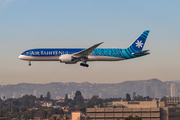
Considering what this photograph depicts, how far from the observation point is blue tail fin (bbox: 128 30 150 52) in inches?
3618

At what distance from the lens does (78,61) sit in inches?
3435

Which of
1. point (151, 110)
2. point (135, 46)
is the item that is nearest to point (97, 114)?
point (151, 110)

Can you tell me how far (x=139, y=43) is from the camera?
309 feet

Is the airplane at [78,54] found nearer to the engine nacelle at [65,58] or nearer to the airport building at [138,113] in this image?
the engine nacelle at [65,58]

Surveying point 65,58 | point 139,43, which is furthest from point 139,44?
point 65,58

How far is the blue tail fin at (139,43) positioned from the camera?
9189cm

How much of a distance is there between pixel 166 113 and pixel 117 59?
55.0 meters

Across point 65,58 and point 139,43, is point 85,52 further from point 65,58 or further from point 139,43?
point 139,43

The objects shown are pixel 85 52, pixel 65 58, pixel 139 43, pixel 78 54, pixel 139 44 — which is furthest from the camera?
pixel 139 43

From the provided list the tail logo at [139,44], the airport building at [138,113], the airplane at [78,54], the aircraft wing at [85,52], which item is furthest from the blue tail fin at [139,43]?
the airport building at [138,113]

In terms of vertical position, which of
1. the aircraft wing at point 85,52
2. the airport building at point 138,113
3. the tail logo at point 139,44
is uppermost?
the tail logo at point 139,44

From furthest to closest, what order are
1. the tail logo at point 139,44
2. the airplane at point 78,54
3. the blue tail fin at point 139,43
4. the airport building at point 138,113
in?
the airport building at point 138,113, the tail logo at point 139,44, the blue tail fin at point 139,43, the airplane at point 78,54

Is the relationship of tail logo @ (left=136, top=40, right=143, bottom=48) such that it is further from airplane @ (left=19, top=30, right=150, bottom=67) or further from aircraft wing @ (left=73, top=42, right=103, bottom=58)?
aircraft wing @ (left=73, top=42, right=103, bottom=58)

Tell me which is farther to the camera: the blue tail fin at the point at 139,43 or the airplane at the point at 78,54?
the blue tail fin at the point at 139,43
